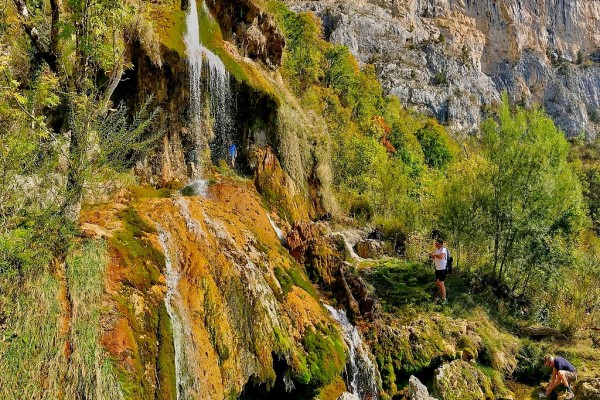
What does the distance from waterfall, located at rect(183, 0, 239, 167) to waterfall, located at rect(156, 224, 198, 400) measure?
7834mm

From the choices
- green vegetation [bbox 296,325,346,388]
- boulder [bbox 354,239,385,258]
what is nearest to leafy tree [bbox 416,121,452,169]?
boulder [bbox 354,239,385,258]

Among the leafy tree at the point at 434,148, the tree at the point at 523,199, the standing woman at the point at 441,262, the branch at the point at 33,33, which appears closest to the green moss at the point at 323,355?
the standing woman at the point at 441,262

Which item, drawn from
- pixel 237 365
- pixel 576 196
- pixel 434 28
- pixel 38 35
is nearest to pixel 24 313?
pixel 237 365

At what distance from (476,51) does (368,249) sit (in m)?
99.3

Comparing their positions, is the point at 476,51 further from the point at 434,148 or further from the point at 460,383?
the point at 460,383

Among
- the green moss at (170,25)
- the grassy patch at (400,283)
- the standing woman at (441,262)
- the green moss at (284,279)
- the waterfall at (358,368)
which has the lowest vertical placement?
the waterfall at (358,368)

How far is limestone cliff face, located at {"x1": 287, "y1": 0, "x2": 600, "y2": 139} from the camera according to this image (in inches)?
3029

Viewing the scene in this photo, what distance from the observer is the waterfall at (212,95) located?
Result: 14391 millimetres

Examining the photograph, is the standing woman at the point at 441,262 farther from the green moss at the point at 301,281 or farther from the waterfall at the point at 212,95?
the waterfall at the point at 212,95

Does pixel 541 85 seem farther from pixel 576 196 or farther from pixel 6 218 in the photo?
pixel 6 218

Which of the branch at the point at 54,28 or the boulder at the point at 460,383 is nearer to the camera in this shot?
the branch at the point at 54,28

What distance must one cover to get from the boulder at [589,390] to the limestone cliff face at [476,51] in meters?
67.0

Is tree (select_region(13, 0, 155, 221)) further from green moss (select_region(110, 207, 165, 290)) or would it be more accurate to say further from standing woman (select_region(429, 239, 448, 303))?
standing woman (select_region(429, 239, 448, 303))

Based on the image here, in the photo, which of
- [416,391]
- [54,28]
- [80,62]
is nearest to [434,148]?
[416,391]
